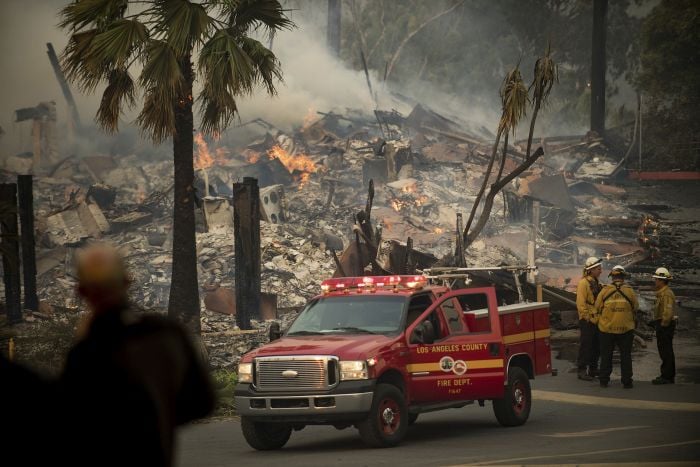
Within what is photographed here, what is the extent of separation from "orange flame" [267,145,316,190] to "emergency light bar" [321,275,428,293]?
25.6 metres

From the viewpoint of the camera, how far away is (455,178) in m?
41.6

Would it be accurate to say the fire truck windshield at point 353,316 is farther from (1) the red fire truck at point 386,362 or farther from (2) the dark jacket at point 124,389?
(2) the dark jacket at point 124,389

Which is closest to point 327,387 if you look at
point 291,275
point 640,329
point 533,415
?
point 533,415

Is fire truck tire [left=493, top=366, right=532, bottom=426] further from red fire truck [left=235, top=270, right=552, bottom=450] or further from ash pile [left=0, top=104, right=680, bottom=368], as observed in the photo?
ash pile [left=0, top=104, right=680, bottom=368]

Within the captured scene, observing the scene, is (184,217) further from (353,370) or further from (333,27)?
(333,27)

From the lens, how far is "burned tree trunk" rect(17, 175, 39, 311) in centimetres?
2669

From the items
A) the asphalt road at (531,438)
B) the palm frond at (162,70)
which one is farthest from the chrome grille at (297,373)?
the palm frond at (162,70)

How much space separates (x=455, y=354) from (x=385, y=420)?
4.50 ft

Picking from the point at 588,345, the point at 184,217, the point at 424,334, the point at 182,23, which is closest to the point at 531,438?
the point at 424,334

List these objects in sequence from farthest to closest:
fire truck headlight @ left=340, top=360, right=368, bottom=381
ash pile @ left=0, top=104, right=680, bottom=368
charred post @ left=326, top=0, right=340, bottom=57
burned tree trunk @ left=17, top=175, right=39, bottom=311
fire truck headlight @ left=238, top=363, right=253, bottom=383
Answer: charred post @ left=326, top=0, right=340, bottom=57 < ash pile @ left=0, top=104, right=680, bottom=368 < burned tree trunk @ left=17, top=175, right=39, bottom=311 < fire truck headlight @ left=238, top=363, right=253, bottom=383 < fire truck headlight @ left=340, top=360, right=368, bottom=381

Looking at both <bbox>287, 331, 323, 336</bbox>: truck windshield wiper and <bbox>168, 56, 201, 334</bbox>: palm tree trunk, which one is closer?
<bbox>287, 331, 323, 336</bbox>: truck windshield wiper

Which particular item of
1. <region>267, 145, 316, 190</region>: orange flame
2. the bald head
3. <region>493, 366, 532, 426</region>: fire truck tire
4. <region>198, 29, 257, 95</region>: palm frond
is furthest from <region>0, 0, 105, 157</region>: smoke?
the bald head

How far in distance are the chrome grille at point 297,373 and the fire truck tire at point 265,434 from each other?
477mm

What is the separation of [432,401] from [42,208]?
26.6m
